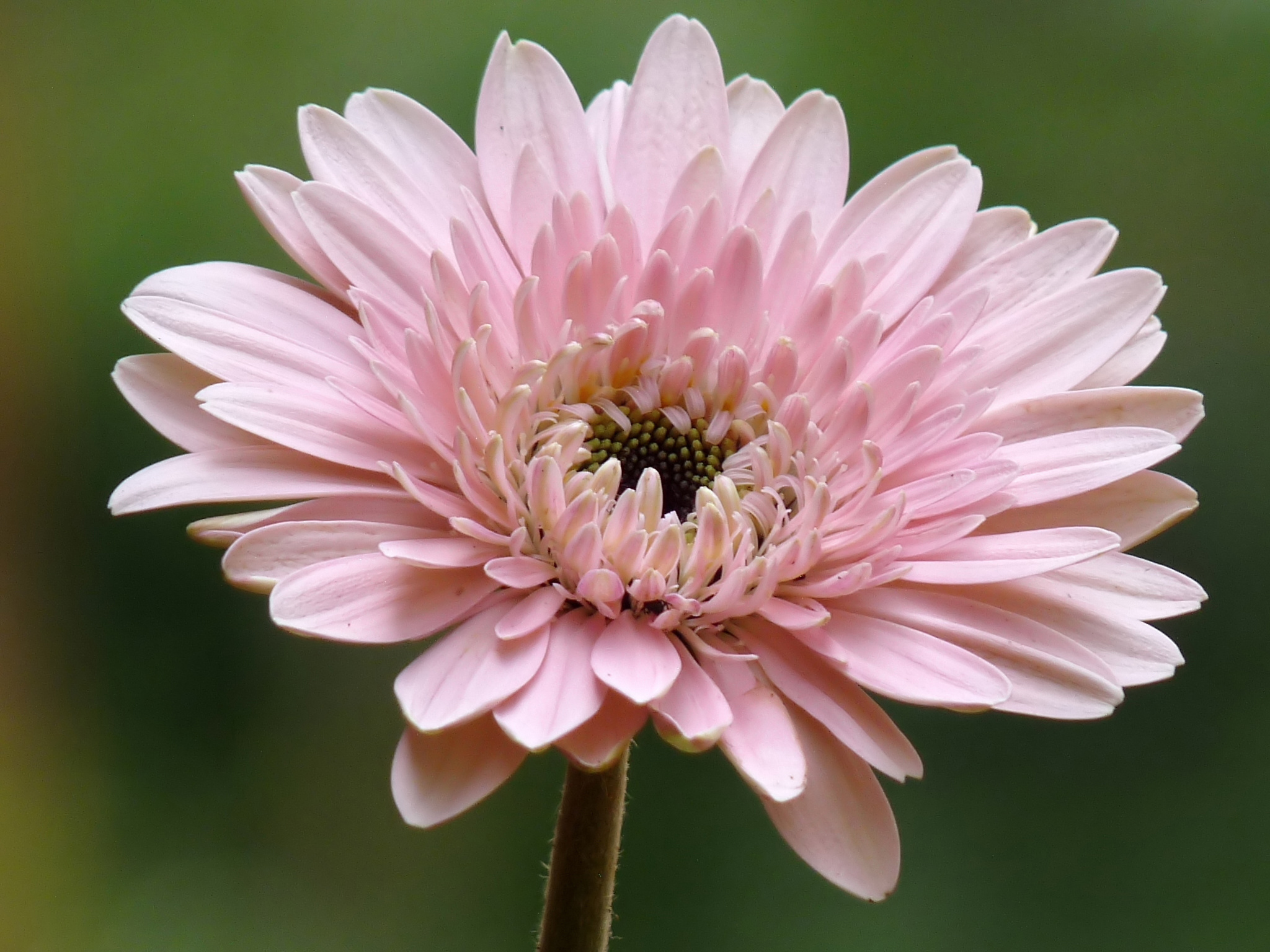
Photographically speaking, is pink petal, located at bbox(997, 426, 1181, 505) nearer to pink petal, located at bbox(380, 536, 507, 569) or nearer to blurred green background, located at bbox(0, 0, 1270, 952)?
pink petal, located at bbox(380, 536, 507, 569)

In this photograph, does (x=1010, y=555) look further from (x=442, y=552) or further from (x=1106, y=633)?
(x=442, y=552)

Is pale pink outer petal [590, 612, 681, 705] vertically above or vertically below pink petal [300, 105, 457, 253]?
below

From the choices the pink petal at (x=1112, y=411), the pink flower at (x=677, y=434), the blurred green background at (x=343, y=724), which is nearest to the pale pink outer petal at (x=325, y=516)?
the pink flower at (x=677, y=434)

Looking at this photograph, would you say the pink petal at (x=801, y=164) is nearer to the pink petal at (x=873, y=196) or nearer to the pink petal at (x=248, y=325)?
the pink petal at (x=873, y=196)

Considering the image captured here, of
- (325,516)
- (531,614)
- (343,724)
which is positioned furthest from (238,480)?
(343,724)

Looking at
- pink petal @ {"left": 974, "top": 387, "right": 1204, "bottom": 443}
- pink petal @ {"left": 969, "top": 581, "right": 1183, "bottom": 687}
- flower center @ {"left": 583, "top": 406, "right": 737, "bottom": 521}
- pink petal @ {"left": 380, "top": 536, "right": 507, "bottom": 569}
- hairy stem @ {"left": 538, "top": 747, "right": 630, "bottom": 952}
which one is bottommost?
hairy stem @ {"left": 538, "top": 747, "right": 630, "bottom": 952}

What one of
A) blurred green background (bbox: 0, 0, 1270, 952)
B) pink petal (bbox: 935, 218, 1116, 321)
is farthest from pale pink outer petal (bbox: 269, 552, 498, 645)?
blurred green background (bbox: 0, 0, 1270, 952)

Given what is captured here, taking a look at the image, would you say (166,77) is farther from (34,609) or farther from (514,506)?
(514,506)
